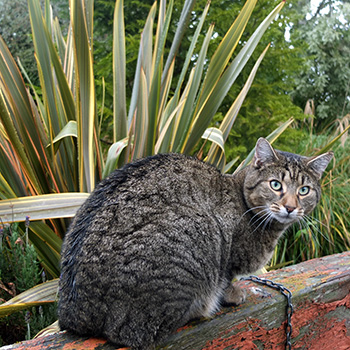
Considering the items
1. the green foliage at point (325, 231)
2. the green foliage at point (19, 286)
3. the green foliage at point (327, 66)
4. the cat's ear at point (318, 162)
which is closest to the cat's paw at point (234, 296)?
the cat's ear at point (318, 162)

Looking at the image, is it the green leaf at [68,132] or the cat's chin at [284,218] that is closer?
the cat's chin at [284,218]

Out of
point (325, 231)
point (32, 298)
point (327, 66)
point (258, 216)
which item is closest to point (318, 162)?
point (258, 216)

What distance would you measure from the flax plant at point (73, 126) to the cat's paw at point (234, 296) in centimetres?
70

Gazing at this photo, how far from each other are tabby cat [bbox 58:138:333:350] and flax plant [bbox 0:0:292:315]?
49 cm

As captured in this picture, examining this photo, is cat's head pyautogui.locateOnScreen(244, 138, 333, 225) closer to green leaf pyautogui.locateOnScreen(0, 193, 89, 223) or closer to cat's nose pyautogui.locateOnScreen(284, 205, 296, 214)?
cat's nose pyautogui.locateOnScreen(284, 205, 296, 214)

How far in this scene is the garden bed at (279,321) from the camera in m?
1.18

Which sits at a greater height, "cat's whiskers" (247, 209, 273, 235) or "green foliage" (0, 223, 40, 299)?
"cat's whiskers" (247, 209, 273, 235)

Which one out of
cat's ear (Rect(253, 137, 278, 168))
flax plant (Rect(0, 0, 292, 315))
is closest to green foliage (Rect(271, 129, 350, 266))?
flax plant (Rect(0, 0, 292, 315))

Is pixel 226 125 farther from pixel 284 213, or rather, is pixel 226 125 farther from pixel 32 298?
pixel 32 298

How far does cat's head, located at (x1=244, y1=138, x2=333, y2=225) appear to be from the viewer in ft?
4.89

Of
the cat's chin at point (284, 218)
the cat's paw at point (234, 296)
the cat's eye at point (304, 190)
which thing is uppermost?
the cat's eye at point (304, 190)

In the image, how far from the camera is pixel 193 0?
2.17 m

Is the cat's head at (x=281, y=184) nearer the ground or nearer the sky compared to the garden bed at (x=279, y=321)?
nearer the sky

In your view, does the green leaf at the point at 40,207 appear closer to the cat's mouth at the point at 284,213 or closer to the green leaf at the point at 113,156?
the green leaf at the point at 113,156
